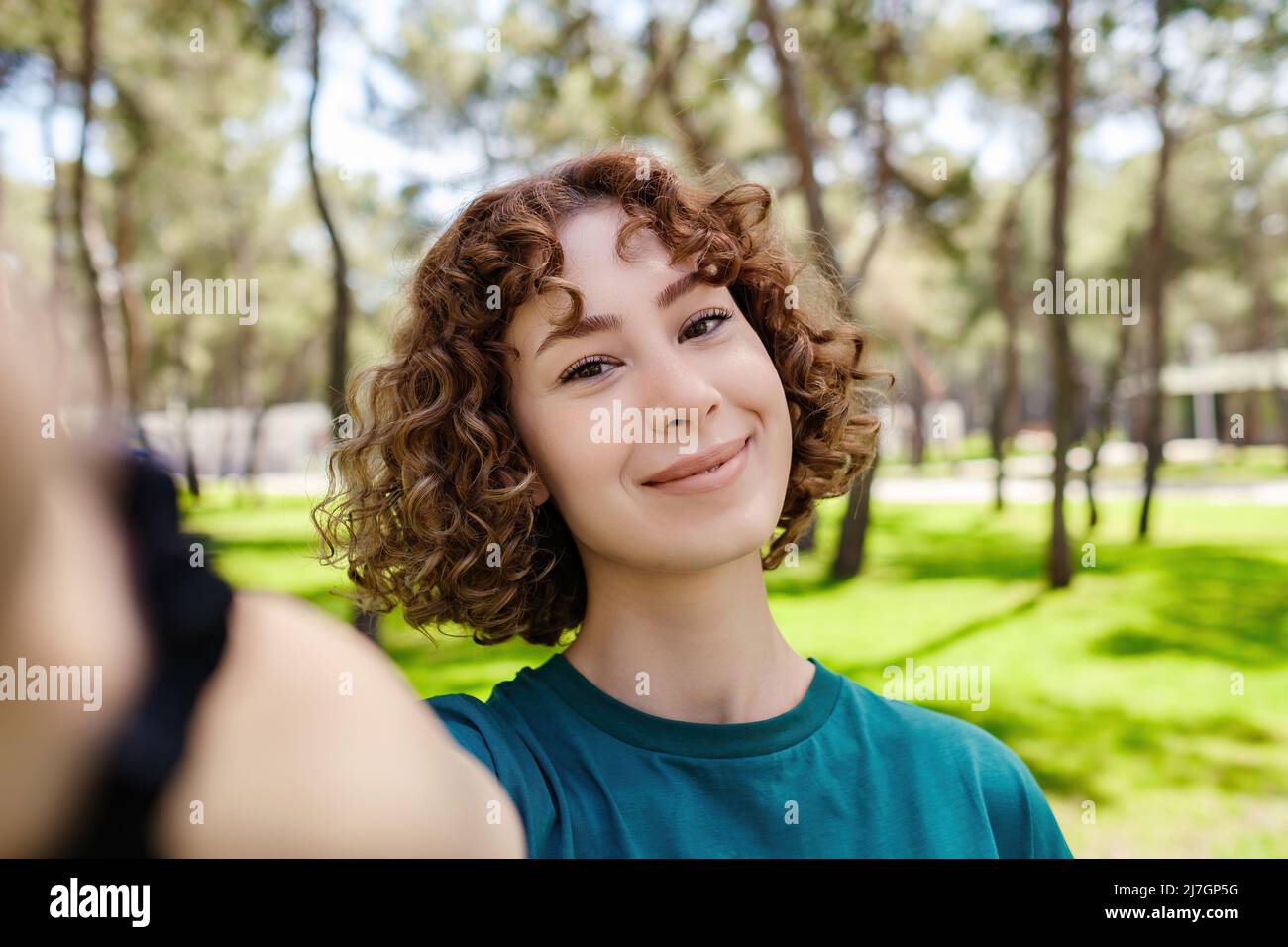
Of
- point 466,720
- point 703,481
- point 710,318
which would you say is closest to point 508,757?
point 466,720

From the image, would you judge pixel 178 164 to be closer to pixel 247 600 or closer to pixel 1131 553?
pixel 1131 553

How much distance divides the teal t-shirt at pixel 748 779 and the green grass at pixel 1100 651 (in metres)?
0.62

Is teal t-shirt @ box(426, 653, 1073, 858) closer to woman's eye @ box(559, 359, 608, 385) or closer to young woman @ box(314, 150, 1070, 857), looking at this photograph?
young woman @ box(314, 150, 1070, 857)

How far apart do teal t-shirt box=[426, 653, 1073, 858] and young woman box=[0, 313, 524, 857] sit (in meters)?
0.61

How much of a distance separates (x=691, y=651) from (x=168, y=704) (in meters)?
0.91

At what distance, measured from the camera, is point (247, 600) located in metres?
0.57

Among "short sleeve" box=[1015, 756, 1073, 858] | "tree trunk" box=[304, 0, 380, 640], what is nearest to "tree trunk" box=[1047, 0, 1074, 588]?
"tree trunk" box=[304, 0, 380, 640]

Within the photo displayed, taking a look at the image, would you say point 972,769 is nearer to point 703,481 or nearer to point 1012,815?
point 1012,815

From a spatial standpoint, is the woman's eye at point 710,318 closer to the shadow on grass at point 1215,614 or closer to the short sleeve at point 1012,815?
the short sleeve at point 1012,815

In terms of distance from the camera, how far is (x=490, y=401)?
146 centimetres

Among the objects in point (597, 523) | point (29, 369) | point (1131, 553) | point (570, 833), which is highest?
point (29, 369)

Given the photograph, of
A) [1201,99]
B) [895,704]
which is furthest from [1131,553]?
[895,704]

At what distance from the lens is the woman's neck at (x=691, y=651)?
1.37m
